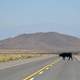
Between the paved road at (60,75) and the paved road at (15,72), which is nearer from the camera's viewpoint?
the paved road at (60,75)

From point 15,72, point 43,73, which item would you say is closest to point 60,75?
point 43,73

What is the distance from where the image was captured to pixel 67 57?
68562 millimetres

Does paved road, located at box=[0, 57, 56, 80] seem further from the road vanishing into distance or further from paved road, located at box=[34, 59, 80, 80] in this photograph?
paved road, located at box=[34, 59, 80, 80]

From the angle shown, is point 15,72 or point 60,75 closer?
point 60,75

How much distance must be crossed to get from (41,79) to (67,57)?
47.3m

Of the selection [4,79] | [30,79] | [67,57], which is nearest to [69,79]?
[30,79]

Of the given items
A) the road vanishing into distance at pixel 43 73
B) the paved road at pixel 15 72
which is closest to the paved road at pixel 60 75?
the road vanishing into distance at pixel 43 73

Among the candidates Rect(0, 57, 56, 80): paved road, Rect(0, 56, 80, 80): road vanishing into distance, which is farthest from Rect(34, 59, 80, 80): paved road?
Rect(0, 57, 56, 80): paved road

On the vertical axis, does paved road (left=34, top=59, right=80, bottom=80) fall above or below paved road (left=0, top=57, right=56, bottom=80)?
below

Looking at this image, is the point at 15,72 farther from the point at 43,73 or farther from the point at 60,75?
the point at 60,75

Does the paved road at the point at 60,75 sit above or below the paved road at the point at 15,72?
below

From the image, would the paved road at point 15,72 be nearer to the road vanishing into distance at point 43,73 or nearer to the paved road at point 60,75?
the road vanishing into distance at point 43,73

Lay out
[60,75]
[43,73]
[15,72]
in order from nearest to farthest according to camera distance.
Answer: [60,75] < [43,73] < [15,72]

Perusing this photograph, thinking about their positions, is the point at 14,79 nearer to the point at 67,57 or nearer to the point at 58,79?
the point at 58,79
